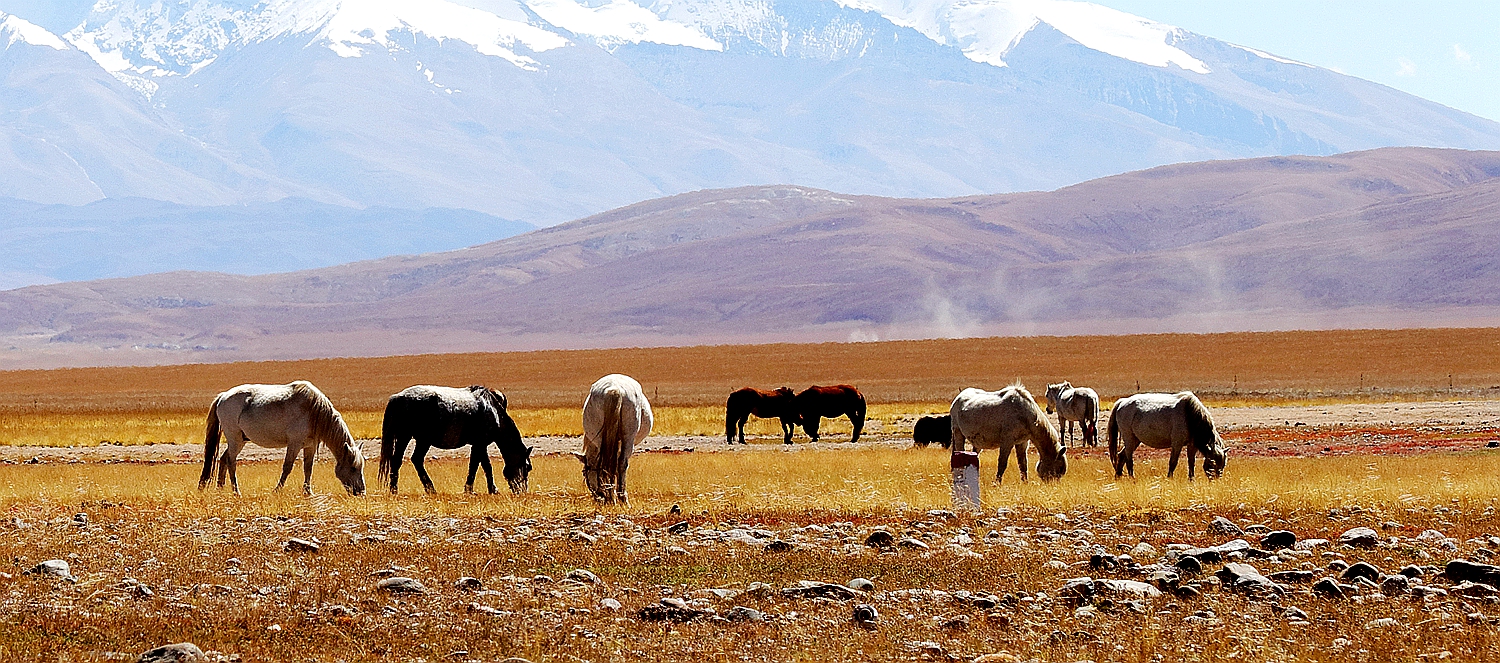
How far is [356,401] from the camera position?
7631cm

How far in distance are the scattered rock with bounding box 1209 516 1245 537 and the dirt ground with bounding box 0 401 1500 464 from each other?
15442 mm

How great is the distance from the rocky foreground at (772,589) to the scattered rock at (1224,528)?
0.07m

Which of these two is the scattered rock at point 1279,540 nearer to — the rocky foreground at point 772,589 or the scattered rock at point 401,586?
the rocky foreground at point 772,589

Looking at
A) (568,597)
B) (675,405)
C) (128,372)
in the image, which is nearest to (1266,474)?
(568,597)

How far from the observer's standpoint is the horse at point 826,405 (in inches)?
1602

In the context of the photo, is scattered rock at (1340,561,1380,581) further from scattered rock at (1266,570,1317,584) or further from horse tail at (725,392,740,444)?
horse tail at (725,392,740,444)

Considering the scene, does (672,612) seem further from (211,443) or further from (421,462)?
(211,443)

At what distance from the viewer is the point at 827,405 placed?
135 feet

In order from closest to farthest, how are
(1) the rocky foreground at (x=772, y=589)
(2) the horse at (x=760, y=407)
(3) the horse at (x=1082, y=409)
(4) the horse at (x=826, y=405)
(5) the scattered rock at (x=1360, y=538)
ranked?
(1) the rocky foreground at (x=772, y=589) < (5) the scattered rock at (x=1360, y=538) < (3) the horse at (x=1082, y=409) < (2) the horse at (x=760, y=407) < (4) the horse at (x=826, y=405)

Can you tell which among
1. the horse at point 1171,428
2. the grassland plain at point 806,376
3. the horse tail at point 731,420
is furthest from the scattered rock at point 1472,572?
the grassland plain at point 806,376

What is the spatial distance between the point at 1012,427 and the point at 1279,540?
335 inches

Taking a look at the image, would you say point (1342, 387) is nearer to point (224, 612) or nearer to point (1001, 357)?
point (1001, 357)

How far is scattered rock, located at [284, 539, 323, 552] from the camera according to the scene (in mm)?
12992

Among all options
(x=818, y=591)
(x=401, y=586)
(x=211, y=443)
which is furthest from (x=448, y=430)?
(x=818, y=591)
